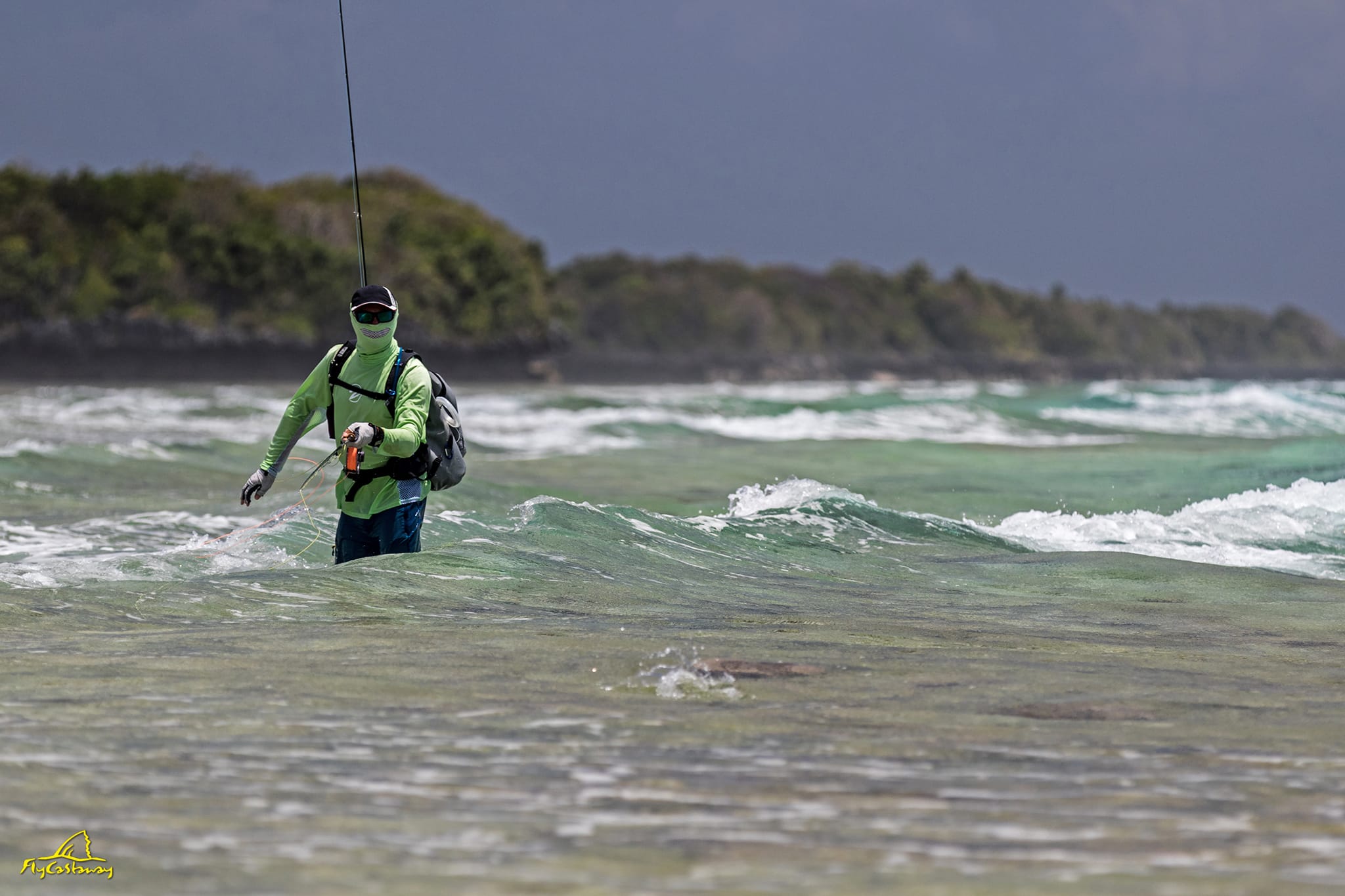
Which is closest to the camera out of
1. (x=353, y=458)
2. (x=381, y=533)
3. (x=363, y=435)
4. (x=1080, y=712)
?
(x=1080, y=712)

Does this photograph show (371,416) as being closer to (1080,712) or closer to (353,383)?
(353,383)

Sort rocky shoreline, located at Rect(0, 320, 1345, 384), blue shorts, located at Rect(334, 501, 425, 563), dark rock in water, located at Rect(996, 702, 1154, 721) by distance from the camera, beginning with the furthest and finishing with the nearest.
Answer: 1. rocky shoreline, located at Rect(0, 320, 1345, 384)
2. blue shorts, located at Rect(334, 501, 425, 563)
3. dark rock in water, located at Rect(996, 702, 1154, 721)

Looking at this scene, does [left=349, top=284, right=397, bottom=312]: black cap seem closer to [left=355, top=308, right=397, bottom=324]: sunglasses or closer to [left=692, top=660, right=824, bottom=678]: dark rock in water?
[left=355, top=308, right=397, bottom=324]: sunglasses

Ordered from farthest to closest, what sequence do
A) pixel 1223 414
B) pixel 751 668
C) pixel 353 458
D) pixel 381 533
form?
pixel 1223 414
pixel 381 533
pixel 353 458
pixel 751 668

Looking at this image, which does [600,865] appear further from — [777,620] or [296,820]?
[777,620]

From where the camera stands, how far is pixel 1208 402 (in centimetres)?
4662

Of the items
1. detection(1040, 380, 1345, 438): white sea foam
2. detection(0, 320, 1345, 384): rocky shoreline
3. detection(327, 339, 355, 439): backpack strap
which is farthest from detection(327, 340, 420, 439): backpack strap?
detection(0, 320, 1345, 384): rocky shoreline

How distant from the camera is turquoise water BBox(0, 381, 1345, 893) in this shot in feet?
12.3

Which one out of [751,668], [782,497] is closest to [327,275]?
[782,497]

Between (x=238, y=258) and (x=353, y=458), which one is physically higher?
(x=238, y=258)

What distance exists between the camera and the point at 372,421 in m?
7.33

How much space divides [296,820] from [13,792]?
0.82m

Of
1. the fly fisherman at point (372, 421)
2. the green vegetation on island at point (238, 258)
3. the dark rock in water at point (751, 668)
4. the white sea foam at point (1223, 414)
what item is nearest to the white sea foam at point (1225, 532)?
the dark rock in water at point (751, 668)

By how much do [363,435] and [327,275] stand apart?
253 ft
